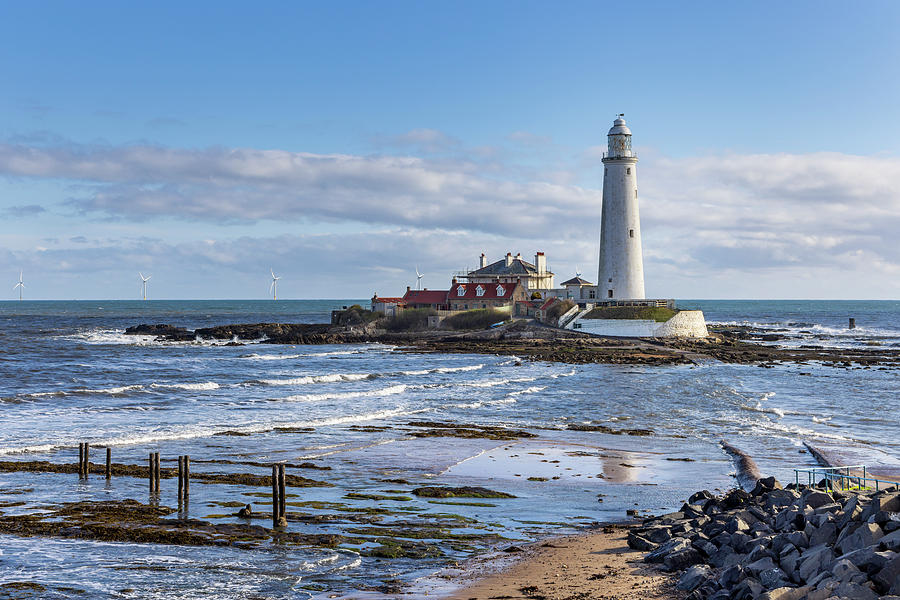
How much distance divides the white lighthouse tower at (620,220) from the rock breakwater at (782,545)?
47896 mm

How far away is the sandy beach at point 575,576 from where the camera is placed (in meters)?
11.4

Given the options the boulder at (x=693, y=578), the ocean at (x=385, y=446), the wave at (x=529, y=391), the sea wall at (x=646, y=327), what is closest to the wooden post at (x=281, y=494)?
the ocean at (x=385, y=446)

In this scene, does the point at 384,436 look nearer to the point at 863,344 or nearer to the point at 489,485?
the point at 489,485

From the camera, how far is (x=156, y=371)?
46125 millimetres

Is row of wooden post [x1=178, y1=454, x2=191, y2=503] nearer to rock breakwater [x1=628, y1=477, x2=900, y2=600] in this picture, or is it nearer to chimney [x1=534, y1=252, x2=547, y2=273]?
rock breakwater [x1=628, y1=477, x2=900, y2=600]

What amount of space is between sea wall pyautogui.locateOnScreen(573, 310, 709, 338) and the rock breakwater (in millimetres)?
48956

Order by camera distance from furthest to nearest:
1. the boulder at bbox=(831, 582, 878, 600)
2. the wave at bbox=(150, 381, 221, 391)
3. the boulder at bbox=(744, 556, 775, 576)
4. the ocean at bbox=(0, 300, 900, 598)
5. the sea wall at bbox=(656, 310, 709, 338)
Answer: the sea wall at bbox=(656, 310, 709, 338) < the wave at bbox=(150, 381, 221, 391) < the ocean at bbox=(0, 300, 900, 598) < the boulder at bbox=(744, 556, 775, 576) < the boulder at bbox=(831, 582, 878, 600)

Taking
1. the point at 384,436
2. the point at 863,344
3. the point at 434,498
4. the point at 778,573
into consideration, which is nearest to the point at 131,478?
the point at 434,498

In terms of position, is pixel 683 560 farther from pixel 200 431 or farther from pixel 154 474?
pixel 200 431

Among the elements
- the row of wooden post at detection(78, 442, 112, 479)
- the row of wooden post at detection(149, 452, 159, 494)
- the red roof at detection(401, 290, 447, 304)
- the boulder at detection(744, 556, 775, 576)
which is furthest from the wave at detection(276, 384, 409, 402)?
the red roof at detection(401, 290, 447, 304)

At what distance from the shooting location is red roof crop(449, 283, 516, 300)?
74.9 meters

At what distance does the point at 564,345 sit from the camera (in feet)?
201

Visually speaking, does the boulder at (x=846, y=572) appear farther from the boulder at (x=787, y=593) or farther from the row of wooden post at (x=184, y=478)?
the row of wooden post at (x=184, y=478)

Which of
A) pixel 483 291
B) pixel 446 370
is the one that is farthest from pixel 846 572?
pixel 483 291
